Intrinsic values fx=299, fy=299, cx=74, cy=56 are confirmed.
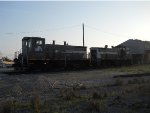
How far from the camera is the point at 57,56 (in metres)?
37.8

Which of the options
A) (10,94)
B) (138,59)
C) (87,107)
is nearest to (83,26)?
(138,59)

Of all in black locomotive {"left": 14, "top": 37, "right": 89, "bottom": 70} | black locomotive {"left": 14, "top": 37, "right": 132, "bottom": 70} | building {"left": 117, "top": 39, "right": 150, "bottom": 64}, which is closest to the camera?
black locomotive {"left": 14, "top": 37, "right": 89, "bottom": 70}

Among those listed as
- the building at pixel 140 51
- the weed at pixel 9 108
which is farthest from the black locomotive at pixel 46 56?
the weed at pixel 9 108

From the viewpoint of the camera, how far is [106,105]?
40.4 feet

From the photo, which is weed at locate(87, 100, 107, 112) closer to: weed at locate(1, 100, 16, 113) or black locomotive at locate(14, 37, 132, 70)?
weed at locate(1, 100, 16, 113)

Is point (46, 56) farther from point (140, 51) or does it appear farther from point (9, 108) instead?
point (140, 51)

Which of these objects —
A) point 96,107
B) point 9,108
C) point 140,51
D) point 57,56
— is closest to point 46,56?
point 57,56

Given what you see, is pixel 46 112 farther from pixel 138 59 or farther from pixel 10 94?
pixel 138 59

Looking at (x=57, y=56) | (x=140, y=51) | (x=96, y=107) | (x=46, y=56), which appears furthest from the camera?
(x=140, y=51)

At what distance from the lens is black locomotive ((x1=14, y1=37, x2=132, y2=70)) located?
34172 millimetres

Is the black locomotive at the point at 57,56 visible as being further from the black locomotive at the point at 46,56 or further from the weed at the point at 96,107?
the weed at the point at 96,107

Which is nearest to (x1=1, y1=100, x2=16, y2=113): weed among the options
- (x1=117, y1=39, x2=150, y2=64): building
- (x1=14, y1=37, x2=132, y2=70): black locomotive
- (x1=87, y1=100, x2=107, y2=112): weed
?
(x1=87, y1=100, x2=107, y2=112): weed

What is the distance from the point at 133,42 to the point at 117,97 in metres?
52.7

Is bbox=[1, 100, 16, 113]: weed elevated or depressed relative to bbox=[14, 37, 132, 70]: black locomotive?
depressed
